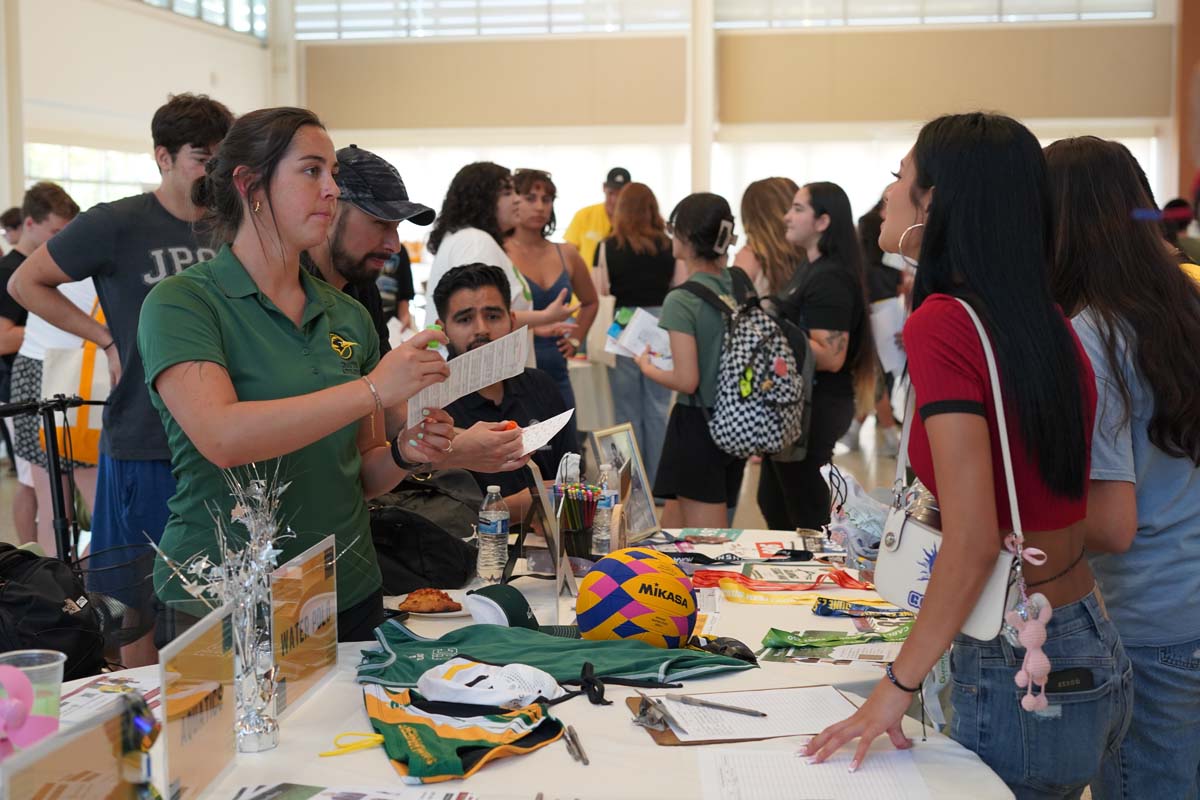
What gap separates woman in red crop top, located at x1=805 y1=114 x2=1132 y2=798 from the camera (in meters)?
1.54

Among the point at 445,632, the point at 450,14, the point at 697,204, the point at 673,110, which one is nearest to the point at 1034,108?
the point at 673,110

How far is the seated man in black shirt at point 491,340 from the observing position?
3.42 m

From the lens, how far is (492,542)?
2656 mm

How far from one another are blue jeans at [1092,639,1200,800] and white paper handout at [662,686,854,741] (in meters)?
0.58

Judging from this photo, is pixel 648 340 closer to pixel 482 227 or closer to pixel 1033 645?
pixel 482 227

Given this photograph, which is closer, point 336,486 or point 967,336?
point 967,336

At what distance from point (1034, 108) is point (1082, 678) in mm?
11454

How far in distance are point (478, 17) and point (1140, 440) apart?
1179 cm

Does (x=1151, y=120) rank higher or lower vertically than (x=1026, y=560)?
higher

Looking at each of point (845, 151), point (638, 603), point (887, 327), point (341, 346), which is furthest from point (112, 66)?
point (638, 603)

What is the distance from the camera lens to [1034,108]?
11930 mm

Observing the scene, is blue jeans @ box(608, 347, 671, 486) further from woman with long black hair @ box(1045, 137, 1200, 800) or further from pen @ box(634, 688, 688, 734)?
pen @ box(634, 688, 688, 734)

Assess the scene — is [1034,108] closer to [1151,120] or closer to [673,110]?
[1151,120]

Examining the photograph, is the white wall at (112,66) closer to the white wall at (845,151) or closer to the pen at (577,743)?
the white wall at (845,151)
